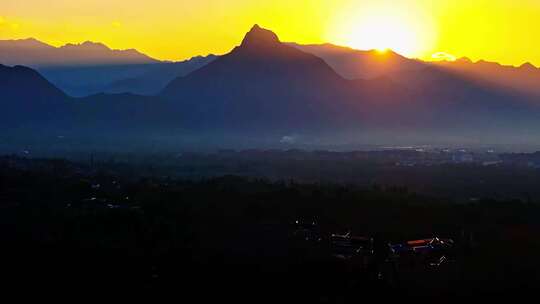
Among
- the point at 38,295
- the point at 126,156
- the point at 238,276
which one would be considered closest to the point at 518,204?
the point at 238,276

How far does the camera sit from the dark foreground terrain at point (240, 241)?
1512 inches

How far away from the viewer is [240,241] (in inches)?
1964

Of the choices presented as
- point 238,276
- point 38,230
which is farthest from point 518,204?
point 38,230

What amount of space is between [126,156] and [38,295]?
10221 cm

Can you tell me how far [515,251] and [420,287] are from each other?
11.0 metres

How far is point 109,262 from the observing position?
4241 cm

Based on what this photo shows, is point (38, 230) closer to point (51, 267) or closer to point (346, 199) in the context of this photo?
point (51, 267)

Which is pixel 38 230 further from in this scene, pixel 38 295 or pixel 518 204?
pixel 518 204

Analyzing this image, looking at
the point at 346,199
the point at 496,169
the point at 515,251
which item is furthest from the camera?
the point at 496,169

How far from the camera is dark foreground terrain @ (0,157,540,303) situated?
38406mm

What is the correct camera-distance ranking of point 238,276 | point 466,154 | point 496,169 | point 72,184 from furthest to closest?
point 466,154 < point 496,169 < point 72,184 < point 238,276

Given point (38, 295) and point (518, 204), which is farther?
point (518, 204)

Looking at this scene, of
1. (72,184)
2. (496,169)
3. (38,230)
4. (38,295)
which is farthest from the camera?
(496,169)

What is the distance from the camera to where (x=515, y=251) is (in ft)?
155
